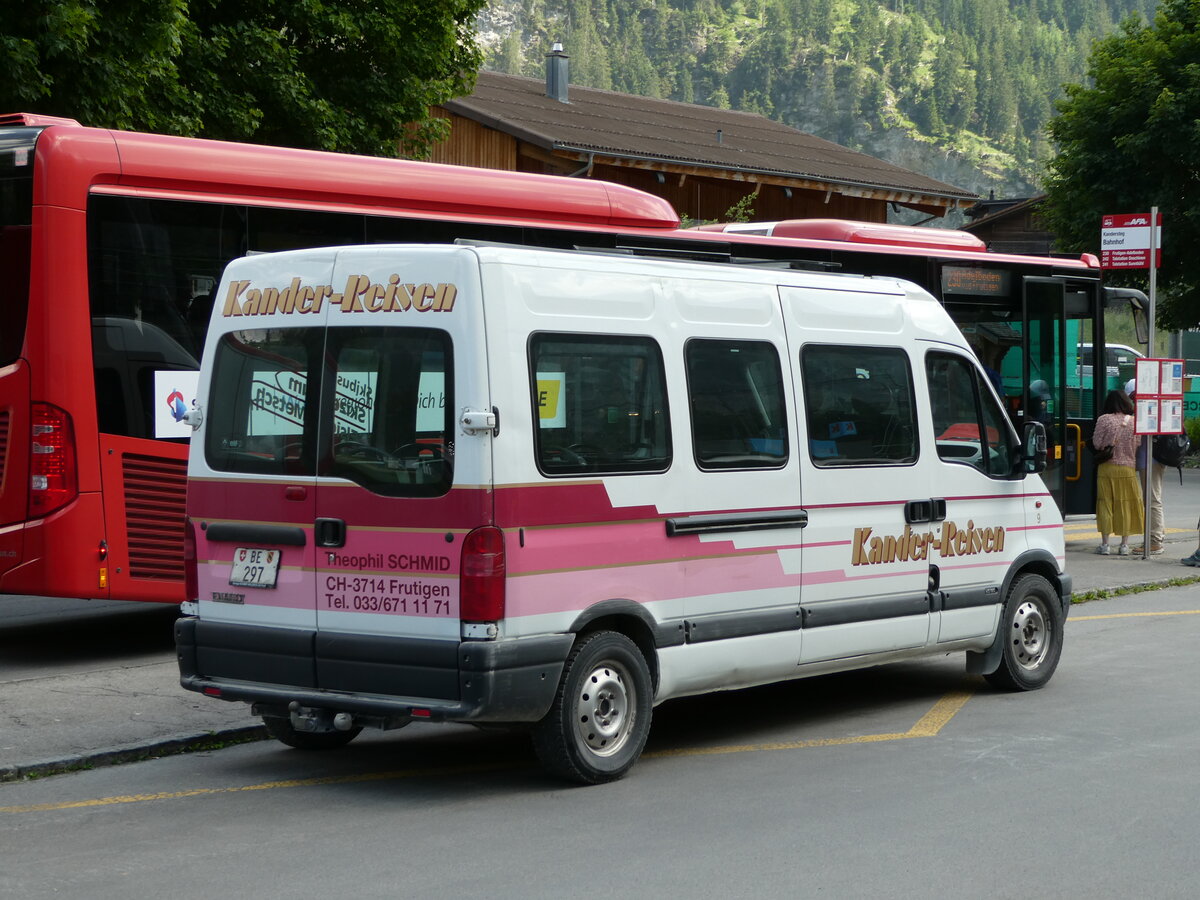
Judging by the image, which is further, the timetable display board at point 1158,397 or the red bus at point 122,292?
the timetable display board at point 1158,397

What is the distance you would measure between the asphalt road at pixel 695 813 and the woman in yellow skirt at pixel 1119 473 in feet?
27.3

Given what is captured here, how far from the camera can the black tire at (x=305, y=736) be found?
7965 mm

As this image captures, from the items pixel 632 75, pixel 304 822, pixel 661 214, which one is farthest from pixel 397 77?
pixel 632 75

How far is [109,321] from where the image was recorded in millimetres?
10406

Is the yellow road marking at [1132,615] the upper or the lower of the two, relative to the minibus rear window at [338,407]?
lower

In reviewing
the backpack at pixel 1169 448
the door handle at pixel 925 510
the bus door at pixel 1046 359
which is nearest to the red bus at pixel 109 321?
the door handle at pixel 925 510

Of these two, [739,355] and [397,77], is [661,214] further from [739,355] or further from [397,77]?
[397,77]

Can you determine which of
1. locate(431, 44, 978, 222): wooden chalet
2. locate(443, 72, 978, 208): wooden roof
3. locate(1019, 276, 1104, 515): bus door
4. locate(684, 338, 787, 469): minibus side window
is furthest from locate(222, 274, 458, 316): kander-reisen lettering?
locate(431, 44, 978, 222): wooden chalet

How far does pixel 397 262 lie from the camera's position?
7.02 m

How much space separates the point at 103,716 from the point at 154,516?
2.06 m

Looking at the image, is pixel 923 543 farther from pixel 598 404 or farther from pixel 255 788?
pixel 255 788

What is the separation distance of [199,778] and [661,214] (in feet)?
24.0

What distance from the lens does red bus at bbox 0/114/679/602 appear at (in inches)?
400

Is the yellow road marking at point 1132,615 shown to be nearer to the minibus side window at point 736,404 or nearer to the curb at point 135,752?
the minibus side window at point 736,404
